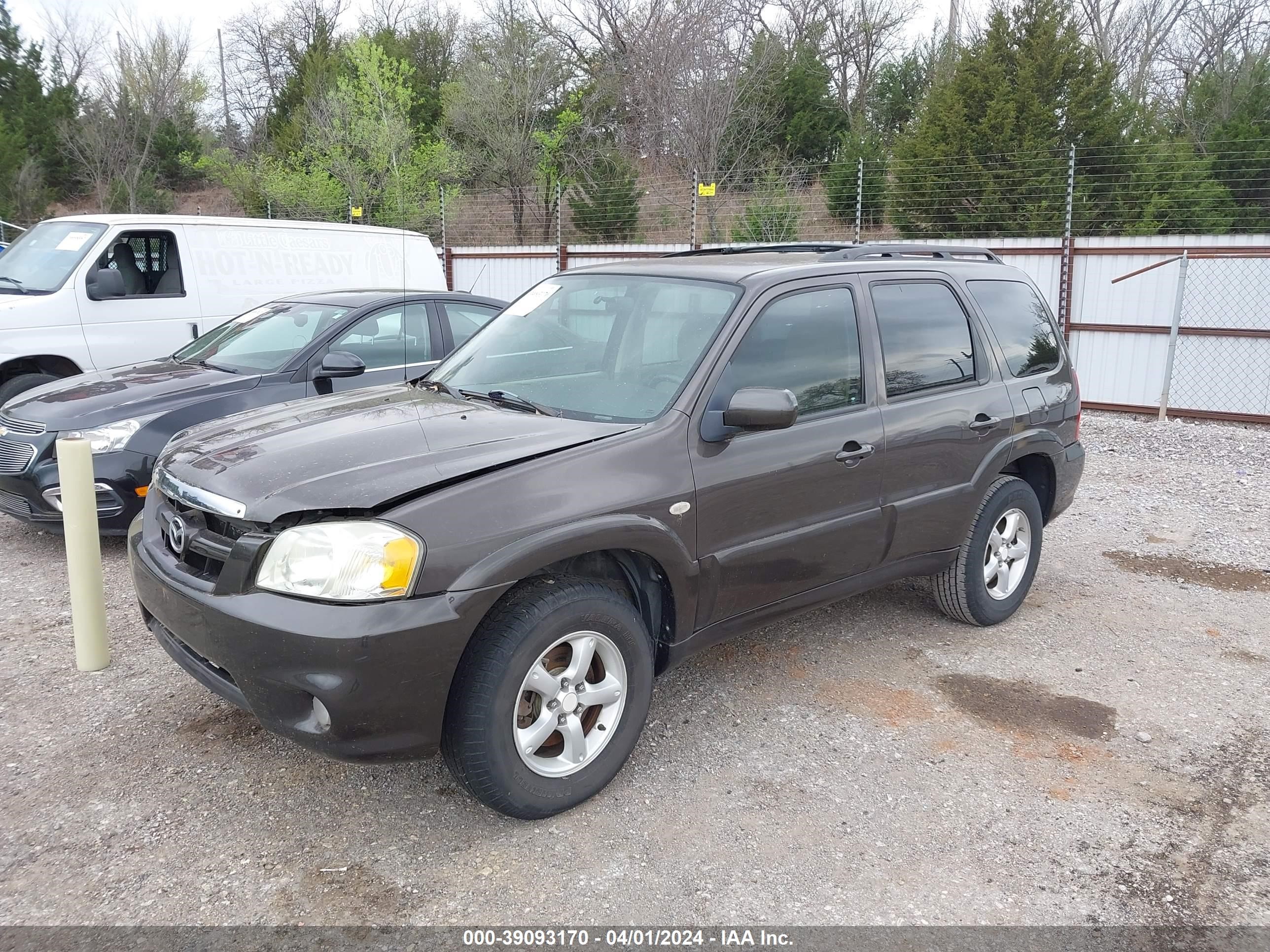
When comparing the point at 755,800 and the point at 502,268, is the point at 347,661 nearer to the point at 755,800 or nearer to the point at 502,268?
the point at 755,800

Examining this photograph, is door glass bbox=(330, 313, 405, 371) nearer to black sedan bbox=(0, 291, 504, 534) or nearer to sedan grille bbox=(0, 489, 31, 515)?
black sedan bbox=(0, 291, 504, 534)

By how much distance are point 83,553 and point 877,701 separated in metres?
3.30

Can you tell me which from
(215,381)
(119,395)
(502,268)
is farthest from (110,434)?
(502,268)

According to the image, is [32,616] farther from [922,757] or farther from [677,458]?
[922,757]

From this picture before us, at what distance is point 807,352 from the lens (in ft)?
13.1

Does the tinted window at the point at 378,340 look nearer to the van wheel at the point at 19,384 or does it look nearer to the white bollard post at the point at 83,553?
the van wheel at the point at 19,384

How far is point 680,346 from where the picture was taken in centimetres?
377

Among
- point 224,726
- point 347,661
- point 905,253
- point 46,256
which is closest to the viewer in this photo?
point 347,661

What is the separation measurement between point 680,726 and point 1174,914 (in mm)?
1741

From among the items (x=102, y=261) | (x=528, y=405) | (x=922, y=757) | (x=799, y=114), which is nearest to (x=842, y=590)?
(x=922, y=757)

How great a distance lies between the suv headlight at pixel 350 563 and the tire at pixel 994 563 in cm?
288

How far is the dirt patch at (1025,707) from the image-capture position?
3.97m

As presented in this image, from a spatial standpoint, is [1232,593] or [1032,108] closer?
[1232,593]

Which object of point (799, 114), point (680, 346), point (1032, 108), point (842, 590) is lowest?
point (842, 590)
